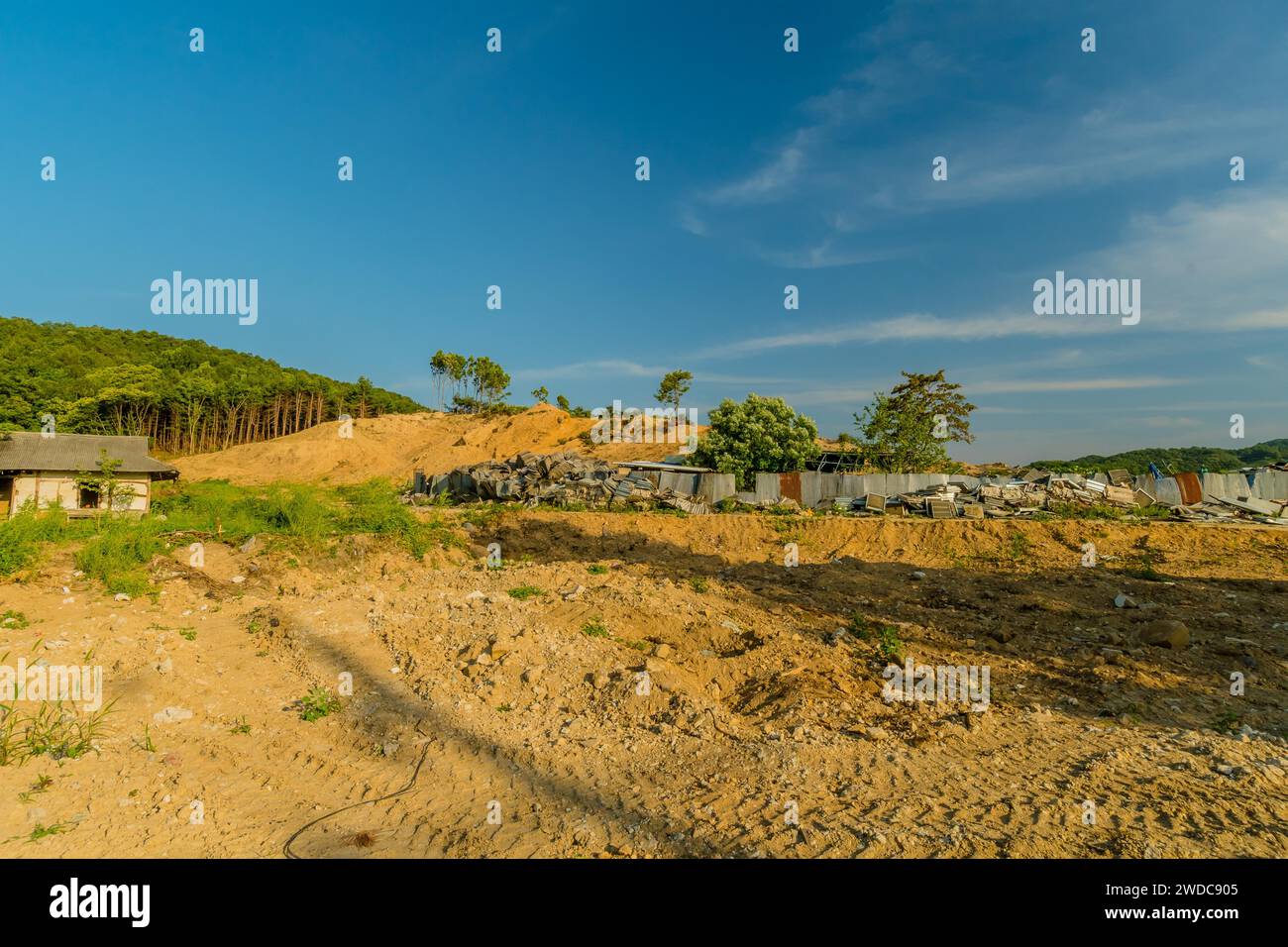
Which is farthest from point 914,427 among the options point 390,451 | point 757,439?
point 390,451

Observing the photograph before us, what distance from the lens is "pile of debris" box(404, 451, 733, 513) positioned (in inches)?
872

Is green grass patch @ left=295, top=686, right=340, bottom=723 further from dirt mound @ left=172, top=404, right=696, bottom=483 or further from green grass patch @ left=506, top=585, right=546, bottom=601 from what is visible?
dirt mound @ left=172, top=404, right=696, bottom=483

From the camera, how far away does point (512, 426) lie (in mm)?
48844

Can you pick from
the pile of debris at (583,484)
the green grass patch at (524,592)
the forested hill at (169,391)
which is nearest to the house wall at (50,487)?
the pile of debris at (583,484)

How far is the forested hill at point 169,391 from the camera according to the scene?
49.0 m

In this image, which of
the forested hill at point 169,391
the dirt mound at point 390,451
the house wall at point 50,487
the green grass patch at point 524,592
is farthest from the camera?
the forested hill at point 169,391

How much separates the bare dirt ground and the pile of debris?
10687 millimetres

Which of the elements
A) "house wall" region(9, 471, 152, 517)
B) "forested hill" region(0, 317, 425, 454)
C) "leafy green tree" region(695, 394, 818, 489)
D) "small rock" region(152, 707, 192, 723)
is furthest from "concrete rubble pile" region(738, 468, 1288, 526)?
"forested hill" region(0, 317, 425, 454)

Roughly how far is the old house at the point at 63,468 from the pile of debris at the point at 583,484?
913 cm

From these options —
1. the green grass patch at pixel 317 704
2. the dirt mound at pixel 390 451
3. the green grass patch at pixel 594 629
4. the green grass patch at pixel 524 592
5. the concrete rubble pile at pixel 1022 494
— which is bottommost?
the green grass patch at pixel 317 704

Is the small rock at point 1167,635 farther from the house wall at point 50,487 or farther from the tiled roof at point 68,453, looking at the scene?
the tiled roof at point 68,453

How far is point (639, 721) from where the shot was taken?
18.9 ft

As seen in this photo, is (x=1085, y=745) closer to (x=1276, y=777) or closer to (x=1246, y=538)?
(x=1276, y=777)

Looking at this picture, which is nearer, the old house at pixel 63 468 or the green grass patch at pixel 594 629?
the green grass patch at pixel 594 629
